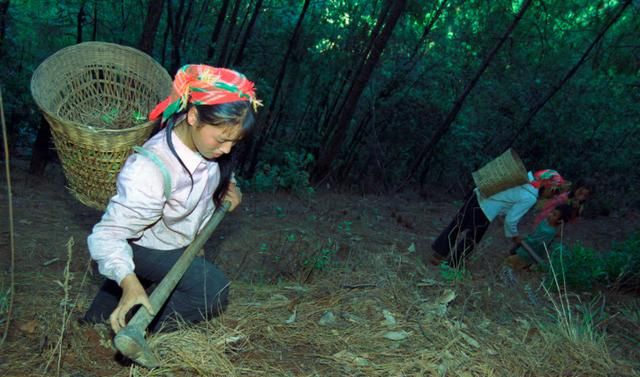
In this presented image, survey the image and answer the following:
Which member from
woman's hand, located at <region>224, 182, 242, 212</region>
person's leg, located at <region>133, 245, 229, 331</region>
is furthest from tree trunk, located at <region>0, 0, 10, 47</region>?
person's leg, located at <region>133, 245, 229, 331</region>

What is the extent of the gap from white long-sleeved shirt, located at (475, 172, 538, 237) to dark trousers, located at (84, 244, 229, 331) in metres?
3.53

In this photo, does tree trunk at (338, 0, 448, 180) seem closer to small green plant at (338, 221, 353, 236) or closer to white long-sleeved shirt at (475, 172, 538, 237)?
small green plant at (338, 221, 353, 236)

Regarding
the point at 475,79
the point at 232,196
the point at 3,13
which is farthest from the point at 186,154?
the point at 475,79

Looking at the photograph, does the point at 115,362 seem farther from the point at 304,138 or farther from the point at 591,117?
the point at 591,117

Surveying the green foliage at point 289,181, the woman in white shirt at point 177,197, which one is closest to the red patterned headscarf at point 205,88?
the woman in white shirt at point 177,197

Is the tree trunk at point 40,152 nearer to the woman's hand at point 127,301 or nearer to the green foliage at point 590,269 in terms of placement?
the woman's hand at point 127,301

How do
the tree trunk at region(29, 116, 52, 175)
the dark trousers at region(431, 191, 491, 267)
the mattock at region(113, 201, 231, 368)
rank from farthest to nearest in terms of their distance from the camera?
the tree trunk at region(29, 116, 52, 175) → the dark trousers at region(431, 191, 491, 267) → the mattock at region(113, 201, 231, 368)

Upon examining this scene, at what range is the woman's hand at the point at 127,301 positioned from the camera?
1.69m

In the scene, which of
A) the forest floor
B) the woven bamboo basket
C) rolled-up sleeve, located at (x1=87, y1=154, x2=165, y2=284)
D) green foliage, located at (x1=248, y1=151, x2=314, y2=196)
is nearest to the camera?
rolled-up sleeve, located at (x1=87, y1=154, x2=165, y2=284)

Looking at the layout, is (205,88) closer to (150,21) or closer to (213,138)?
(213,138)

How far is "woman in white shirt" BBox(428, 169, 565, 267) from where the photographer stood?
4875mm

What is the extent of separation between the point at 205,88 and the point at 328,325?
144 cm

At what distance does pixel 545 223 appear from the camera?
17.8ft

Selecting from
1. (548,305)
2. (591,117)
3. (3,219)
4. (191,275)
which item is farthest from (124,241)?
(591,117)
